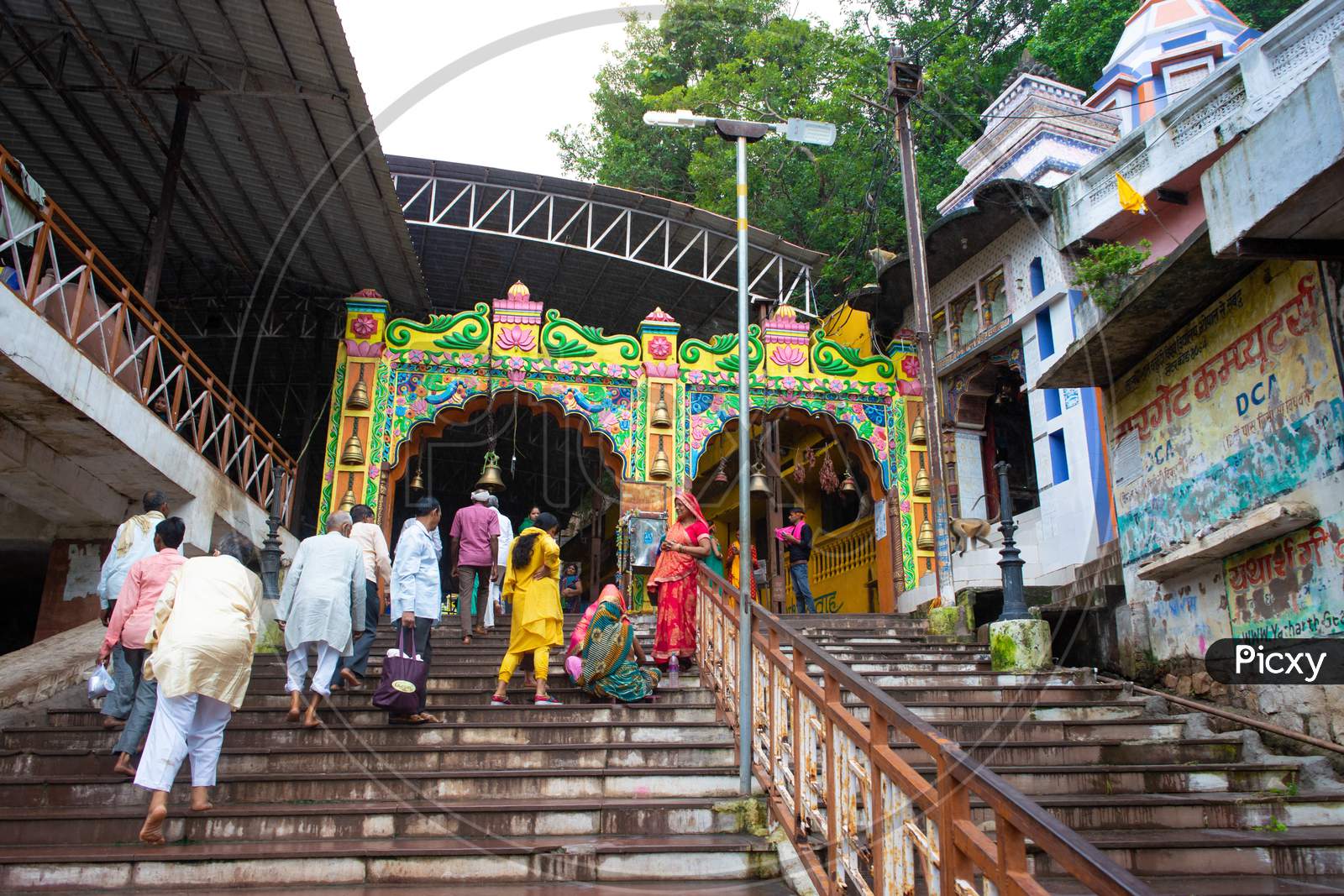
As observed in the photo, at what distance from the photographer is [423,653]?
25.1 feet

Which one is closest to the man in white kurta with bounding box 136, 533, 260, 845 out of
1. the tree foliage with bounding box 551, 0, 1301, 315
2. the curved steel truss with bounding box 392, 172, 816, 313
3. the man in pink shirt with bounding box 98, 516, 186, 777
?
the man in pink shirt with bounding box 98, 516, 186, 777

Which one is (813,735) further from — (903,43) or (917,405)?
(903,43)

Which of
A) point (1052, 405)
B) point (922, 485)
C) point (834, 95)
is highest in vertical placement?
point (834, 95)

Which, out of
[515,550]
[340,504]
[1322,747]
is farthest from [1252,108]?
[340,504]

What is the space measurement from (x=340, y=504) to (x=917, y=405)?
29.0 feet

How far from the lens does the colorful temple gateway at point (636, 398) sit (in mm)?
14938

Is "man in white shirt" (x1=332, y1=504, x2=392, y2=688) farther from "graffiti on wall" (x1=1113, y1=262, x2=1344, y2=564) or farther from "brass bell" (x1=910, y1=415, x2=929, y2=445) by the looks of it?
"brass bell" (x1=910, y1=415, x2=929, y2=445)

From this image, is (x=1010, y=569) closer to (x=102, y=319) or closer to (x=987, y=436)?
(x=987, y=436)

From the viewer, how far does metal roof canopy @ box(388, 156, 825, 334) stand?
18.2 m

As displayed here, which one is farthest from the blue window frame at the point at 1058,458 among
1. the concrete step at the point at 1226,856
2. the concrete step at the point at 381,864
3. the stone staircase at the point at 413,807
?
the concrete step at the point at 381,864

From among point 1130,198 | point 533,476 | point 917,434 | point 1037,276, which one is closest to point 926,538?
point 917,434

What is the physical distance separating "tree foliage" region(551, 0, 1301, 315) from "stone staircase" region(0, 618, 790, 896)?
16.4m

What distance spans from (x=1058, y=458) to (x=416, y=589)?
9862 mm

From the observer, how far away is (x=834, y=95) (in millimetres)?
24625
